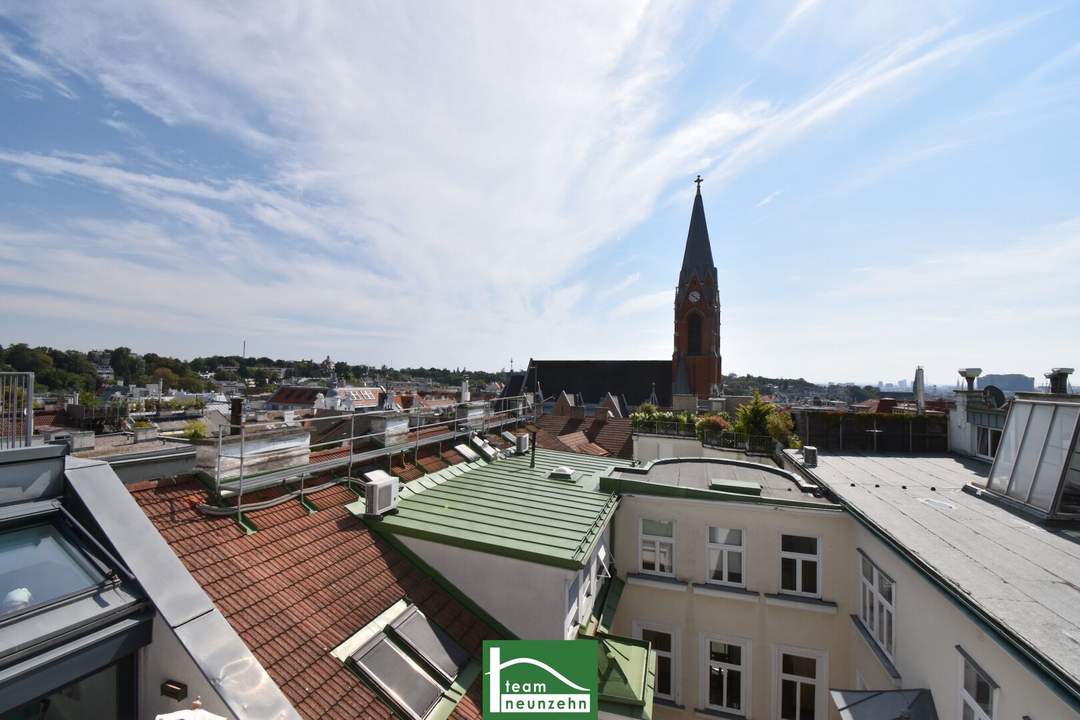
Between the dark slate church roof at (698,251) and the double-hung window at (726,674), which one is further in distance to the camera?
the dark slate church roof at (698,251)

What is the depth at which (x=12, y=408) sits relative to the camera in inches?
182

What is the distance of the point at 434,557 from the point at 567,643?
2431 mm

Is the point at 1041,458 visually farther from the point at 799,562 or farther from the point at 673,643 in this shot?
the point at 673,643

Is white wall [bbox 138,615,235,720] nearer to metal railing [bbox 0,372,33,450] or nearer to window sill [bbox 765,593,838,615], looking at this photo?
metal railing [bbox 0,372,33,450]

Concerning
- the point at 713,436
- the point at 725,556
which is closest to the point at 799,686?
the point at 725,556

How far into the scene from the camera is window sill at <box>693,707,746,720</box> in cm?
1012

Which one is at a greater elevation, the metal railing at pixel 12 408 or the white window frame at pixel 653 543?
the metal railing at pixel 12 408

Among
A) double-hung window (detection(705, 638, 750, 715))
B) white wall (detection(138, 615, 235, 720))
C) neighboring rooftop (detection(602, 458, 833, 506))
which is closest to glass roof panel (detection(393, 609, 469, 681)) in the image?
white wall (detection(138, 615, 235, 720))

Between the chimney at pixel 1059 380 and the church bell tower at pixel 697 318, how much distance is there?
40.1 meters

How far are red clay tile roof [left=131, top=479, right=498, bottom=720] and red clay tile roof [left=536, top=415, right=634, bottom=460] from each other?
17.3 metres

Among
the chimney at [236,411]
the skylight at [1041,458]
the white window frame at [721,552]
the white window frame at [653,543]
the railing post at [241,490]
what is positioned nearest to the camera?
the railing post at [241,490]

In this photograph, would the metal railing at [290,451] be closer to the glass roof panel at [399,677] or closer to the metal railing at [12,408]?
the metal railing at [12,408]

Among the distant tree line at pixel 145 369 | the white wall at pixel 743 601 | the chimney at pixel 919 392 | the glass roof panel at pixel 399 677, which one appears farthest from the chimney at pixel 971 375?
the distant tree line at pixel 145 369

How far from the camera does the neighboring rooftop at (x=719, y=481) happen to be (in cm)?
1048
